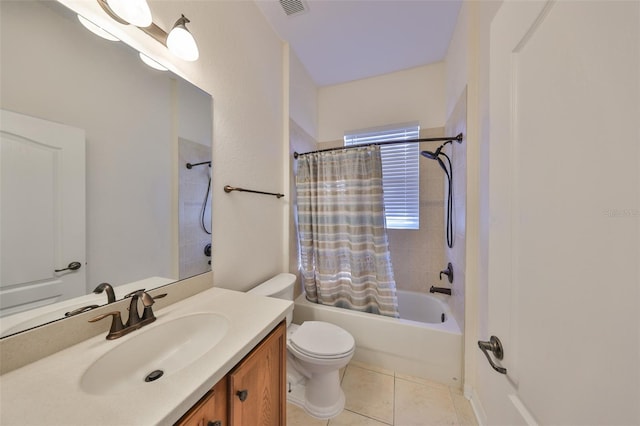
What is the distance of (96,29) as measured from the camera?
2.47 feet

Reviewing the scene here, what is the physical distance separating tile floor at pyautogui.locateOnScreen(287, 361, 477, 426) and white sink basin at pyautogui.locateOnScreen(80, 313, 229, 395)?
93 cm

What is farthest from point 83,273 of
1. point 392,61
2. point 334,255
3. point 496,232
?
point 392,61

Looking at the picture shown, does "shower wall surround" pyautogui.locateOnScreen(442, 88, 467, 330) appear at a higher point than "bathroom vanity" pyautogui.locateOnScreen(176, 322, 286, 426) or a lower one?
higher

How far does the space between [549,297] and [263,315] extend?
87 centimetres

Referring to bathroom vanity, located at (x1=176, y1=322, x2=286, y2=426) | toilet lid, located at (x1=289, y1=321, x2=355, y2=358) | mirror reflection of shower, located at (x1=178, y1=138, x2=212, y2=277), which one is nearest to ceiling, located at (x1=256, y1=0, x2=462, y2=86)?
mirror reflection of shower, located at (x1=178, y1=138, x2=212, y2=277)

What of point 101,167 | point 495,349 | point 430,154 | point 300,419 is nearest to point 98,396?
point 101,167

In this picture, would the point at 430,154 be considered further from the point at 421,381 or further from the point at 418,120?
the point at 421,381

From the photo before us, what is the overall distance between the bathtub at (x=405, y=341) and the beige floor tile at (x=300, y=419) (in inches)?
21.8

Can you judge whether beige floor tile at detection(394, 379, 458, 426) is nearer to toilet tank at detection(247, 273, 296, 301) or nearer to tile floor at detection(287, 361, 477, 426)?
tile floor at detection(287, 361, 477, 426)

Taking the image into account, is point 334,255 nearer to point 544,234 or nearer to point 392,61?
point 544,234

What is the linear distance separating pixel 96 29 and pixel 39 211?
2.19 feet

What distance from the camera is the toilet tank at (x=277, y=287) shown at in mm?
1403

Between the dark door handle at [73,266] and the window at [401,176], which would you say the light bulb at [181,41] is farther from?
the window at [401,176]

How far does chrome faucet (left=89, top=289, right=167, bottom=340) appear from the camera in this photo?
2.34ft
